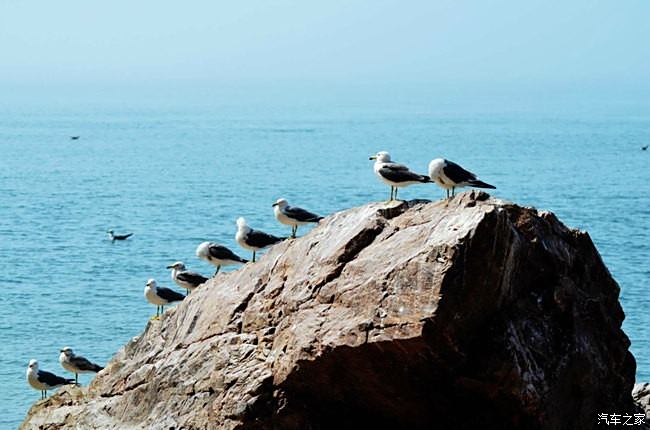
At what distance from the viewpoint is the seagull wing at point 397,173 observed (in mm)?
16312

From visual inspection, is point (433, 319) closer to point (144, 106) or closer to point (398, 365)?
point (398, 365)

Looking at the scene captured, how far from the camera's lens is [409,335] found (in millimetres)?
13039

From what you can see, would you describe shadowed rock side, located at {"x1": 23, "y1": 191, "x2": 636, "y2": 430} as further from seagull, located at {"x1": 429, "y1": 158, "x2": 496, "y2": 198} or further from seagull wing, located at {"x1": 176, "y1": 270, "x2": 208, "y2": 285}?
seagull wing, located at {"x1": 176, "y1": 270, "x2": 208, "y2": 285}

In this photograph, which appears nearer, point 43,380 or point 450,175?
point 450,175

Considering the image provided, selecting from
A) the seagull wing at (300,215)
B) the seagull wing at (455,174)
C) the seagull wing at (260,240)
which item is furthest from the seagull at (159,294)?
the seagull wing at (455,174)

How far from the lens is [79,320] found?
33.7m

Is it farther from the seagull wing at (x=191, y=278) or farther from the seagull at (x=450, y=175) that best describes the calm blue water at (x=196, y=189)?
the seagull at (x=450, y=175)

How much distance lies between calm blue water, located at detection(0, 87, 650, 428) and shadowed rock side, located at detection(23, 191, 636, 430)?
11.2 meters

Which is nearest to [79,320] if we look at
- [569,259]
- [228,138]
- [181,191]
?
[569,259]

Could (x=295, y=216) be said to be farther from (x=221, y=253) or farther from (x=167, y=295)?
(x=167, y=295)

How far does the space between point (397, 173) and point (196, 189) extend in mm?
49263

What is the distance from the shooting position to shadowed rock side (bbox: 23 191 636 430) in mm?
13258

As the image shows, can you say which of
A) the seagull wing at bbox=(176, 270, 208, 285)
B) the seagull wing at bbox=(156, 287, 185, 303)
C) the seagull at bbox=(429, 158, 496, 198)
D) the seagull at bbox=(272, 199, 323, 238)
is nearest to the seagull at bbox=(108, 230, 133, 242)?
the seagull wing at bbox=(156, 287, 185, 303)

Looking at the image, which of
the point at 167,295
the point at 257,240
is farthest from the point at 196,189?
the point at 257,240
